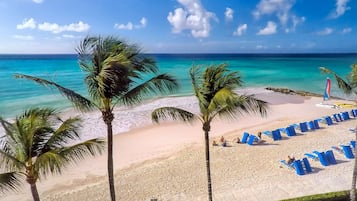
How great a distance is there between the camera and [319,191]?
1153 cm

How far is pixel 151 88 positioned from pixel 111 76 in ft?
3.74

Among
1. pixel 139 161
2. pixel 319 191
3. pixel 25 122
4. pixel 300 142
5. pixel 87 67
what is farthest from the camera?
pixel 300 142

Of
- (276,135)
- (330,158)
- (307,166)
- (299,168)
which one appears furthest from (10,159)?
(276,135)

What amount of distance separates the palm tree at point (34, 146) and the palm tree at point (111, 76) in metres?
0.74

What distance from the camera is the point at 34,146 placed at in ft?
20.9

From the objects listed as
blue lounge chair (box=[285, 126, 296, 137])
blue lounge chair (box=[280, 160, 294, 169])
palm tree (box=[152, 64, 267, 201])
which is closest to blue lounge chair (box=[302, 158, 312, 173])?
blue lounge chair (box=[280, 160, 294, 169])

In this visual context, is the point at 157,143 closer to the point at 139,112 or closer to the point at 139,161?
the point at 139,161

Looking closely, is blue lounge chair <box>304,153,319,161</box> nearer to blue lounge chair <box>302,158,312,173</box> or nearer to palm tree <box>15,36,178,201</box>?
blue lounge chair <box>302,158,312,173</box>

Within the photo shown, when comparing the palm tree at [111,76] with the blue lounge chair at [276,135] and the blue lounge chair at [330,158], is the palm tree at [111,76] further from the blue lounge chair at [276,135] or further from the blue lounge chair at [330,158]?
the blue lounge chair at [276,135]

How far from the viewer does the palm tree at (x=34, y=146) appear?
6.14m

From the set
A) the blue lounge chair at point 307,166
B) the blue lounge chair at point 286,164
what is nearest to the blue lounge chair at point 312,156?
the blue lounge chair at point 307,166

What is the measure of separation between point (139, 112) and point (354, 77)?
69.0ft

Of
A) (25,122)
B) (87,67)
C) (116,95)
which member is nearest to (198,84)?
(116,95)

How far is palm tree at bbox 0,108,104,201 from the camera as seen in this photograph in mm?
6137
